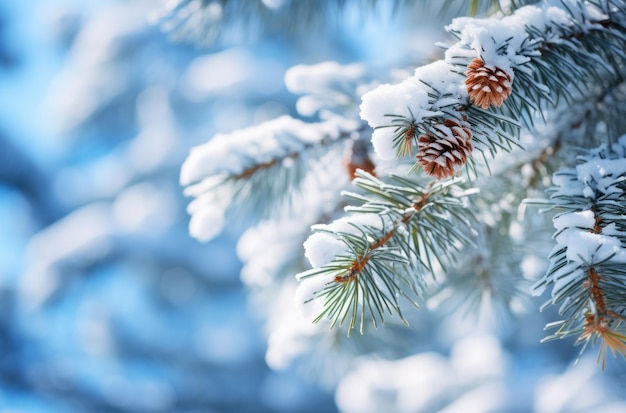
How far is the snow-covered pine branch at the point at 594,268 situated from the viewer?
518 millimetres

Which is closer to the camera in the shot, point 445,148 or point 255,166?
point 445,148

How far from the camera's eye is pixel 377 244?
610mm

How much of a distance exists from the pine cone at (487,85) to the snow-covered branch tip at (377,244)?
145 mm

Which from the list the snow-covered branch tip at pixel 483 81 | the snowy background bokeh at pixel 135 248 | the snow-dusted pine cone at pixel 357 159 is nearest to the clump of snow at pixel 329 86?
the snow-dusted pine cone at pixel 357 159

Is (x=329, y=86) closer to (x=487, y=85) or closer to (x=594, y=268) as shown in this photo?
(x=487, y=85)

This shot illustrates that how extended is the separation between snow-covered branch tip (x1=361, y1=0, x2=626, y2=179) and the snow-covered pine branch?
129 millimetres

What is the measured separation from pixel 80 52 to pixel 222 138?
195 inches

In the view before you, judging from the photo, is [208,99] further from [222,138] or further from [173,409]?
[222,138]

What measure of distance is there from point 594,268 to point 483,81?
0.78ft

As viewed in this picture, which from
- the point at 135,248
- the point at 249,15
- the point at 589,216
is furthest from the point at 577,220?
the point at 135,248

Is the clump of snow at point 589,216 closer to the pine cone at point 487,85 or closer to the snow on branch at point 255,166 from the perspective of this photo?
the pine cone at point 487,85

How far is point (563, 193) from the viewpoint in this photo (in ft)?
2.13

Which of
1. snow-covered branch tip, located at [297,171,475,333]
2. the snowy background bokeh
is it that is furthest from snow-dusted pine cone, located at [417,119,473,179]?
the snowy background bokeh

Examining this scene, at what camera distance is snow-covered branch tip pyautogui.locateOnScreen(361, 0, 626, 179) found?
21.4 inches
